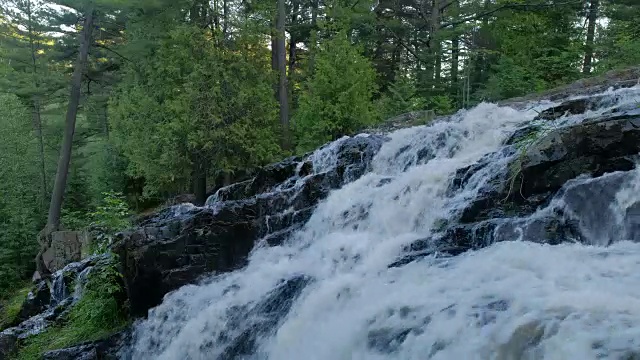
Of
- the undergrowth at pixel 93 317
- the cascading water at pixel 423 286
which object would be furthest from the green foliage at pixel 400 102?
the undergrowth at pixel 93 317

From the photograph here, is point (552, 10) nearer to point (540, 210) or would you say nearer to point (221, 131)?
point (221, 131)

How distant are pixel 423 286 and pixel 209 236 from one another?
182 inches

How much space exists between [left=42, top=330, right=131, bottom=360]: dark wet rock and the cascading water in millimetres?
303

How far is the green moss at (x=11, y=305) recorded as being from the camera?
11.9m

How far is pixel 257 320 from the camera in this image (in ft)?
A: 20.0

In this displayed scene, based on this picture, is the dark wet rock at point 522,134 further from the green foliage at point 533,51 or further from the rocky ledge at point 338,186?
the green foliage at point 533,51

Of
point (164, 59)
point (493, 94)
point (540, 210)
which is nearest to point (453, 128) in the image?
point (540, 210)

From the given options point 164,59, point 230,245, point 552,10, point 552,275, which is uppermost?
point 552,10

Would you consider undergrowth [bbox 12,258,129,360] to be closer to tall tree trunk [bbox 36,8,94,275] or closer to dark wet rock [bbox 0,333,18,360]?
dark wet rock [bbox 0,333,18,360]

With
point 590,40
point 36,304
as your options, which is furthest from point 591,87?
point 36,304

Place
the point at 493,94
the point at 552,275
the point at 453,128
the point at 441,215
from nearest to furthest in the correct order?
the point at 552,275 → the point at 441,215 → the point at 453,128 → the point at 493,94

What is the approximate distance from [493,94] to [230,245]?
1085 centimetres

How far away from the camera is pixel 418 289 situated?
14.9 feet

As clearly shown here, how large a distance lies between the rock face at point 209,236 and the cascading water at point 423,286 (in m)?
0.34
